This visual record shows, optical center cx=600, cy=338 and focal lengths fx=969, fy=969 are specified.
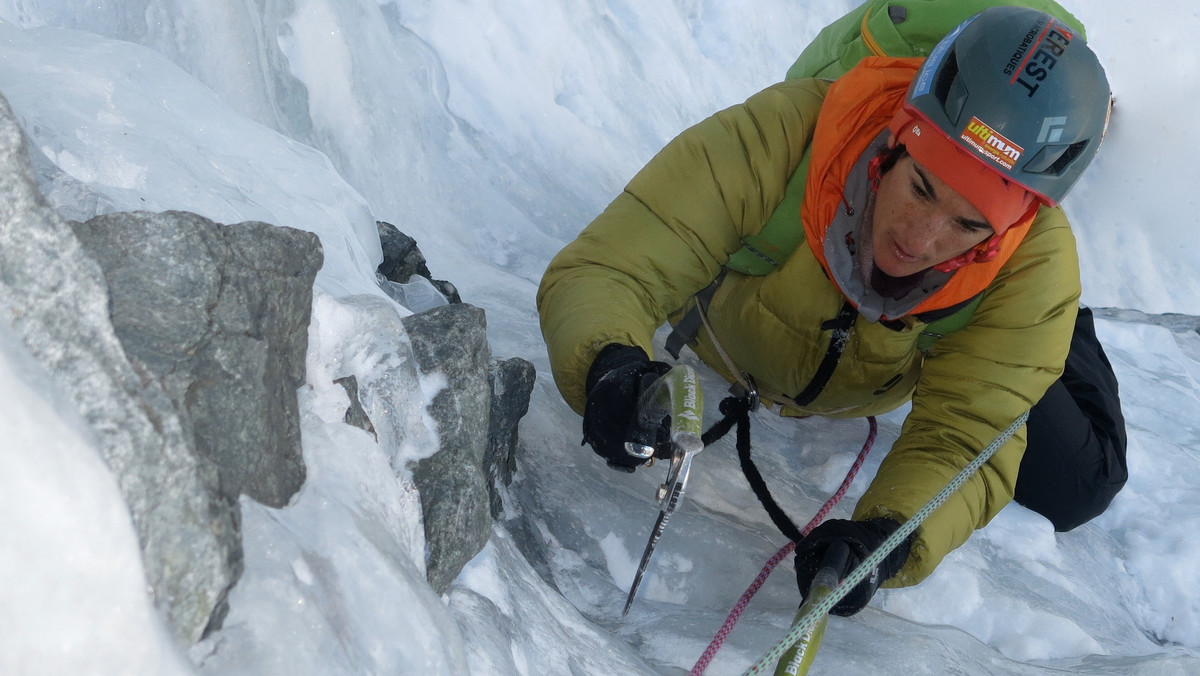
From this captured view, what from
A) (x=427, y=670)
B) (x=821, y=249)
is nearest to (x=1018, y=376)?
(x=821, y=249)

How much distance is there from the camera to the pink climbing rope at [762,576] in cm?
170

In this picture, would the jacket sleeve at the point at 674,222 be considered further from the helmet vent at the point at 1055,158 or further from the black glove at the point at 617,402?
the helmet vent at the point at 1055,158

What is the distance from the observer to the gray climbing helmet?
1881mm

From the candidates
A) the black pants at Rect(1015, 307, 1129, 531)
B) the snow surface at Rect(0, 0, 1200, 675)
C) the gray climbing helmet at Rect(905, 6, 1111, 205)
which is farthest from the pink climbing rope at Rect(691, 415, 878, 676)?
the gray climbing helmet at Rect(905, 6, 1111, 205)

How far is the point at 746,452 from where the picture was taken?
2371mm

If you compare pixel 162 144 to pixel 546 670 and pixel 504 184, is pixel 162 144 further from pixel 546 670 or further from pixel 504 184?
pixel 504 184

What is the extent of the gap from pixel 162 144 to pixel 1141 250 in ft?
21.2

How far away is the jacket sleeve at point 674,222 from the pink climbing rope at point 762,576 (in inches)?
20.6

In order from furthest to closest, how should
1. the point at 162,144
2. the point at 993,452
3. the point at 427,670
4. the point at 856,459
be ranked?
the point at 856,459 < the point at 993,452 < the point at 162,144 < the point at 427,670

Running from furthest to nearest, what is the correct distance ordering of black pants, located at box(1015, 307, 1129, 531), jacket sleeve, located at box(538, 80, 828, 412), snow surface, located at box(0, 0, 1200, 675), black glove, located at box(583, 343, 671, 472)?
black pants, located at box(1015, 307, 1129, 531), jacket sleeve, located at box(538, 80, 828, 412), black glove, located at box(583, 343, 671, 472), snow surface, located at box(0, 0, 1200, 675)

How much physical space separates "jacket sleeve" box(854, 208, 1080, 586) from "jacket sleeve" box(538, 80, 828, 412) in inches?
21.3

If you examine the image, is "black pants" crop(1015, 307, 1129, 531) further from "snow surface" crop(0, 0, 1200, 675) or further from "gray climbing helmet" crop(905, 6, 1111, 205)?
"gray climbing helmet" crop(905, 6, 1111, 205)

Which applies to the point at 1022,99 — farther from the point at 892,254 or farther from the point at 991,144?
the point at 892,254

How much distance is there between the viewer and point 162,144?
5.57ft
